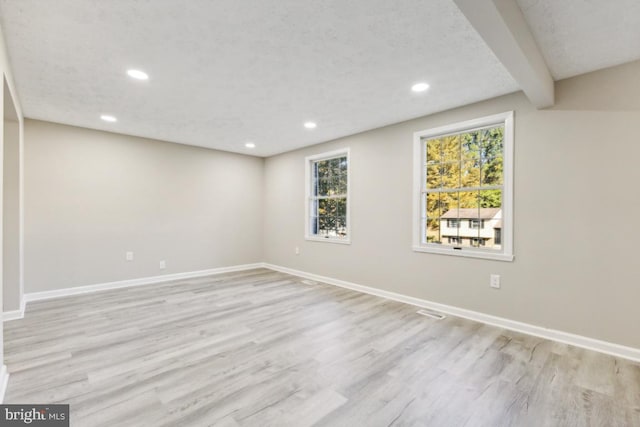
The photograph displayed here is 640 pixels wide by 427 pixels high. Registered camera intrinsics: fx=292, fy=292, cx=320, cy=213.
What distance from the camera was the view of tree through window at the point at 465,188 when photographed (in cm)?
325

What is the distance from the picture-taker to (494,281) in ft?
10.3

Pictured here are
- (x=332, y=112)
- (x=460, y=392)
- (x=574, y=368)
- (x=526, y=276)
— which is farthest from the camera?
(x=332, y=112)

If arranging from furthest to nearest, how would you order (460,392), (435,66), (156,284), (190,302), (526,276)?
(156,284) → (190,302) → (526,276) → (435,66) → (460,392)

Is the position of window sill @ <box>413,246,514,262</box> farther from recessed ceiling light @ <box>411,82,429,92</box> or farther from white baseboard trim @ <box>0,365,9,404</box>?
white baseboard trim @ <box>0,365,9,404</box>

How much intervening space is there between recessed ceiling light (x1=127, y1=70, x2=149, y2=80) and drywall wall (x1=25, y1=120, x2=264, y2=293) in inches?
94.8

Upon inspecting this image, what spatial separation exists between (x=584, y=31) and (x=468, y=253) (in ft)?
7.10

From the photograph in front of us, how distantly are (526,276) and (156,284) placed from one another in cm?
511

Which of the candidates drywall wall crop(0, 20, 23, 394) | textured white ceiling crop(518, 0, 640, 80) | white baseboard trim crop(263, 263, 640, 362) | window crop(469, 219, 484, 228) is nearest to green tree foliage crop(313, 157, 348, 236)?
white baseboard trim crop(263, 263, 640, 362)

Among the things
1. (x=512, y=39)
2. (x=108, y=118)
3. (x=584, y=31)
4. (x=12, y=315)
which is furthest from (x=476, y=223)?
(x=12, y=315)

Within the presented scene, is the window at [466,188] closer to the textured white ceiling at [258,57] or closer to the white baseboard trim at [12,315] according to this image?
the textured white ceiling at [258,57]

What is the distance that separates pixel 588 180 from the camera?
2.61m

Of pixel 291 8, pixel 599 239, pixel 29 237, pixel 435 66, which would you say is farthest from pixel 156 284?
pixel 599 239

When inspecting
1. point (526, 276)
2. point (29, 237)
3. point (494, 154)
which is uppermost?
point (494, 154)

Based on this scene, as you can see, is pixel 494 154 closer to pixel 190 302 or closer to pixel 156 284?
pixel 190 302
